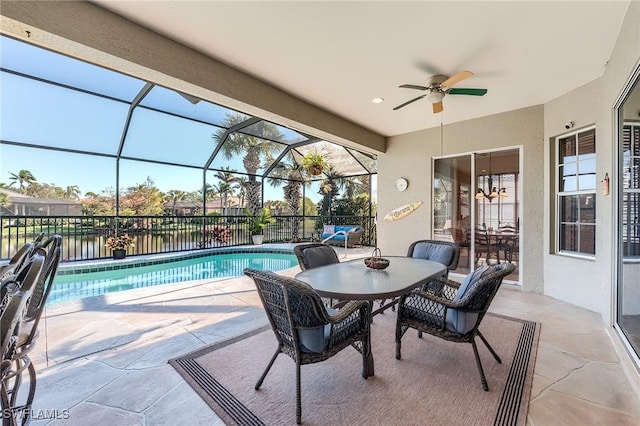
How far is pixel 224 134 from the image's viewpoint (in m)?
7.69

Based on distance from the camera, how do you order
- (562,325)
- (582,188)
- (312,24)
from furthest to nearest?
(582,188) → (562,325) → (312,24)

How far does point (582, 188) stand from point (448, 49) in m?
2.82

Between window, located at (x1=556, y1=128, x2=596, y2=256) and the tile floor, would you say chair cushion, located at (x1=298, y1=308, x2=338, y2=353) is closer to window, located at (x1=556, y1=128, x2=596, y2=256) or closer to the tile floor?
the tile floor

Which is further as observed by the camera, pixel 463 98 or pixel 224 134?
pixel 224 134

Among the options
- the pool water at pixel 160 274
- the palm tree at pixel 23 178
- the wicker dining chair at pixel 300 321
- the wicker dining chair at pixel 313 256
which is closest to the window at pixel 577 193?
the wicker dining chair at pixel 313 256

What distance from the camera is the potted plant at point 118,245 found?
658cm

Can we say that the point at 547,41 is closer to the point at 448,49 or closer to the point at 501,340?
the point at 448,49

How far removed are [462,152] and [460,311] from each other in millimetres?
3838

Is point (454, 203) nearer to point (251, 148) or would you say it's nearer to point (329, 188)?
point (329, 188)

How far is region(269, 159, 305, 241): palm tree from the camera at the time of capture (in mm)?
10133

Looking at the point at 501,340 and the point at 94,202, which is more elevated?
the point at 94,202

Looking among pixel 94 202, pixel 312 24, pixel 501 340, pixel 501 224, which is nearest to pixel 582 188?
pixel 501 224

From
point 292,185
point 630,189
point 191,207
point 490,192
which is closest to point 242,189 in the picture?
point 191,207

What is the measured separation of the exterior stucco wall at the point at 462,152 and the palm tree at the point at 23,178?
7.63m
